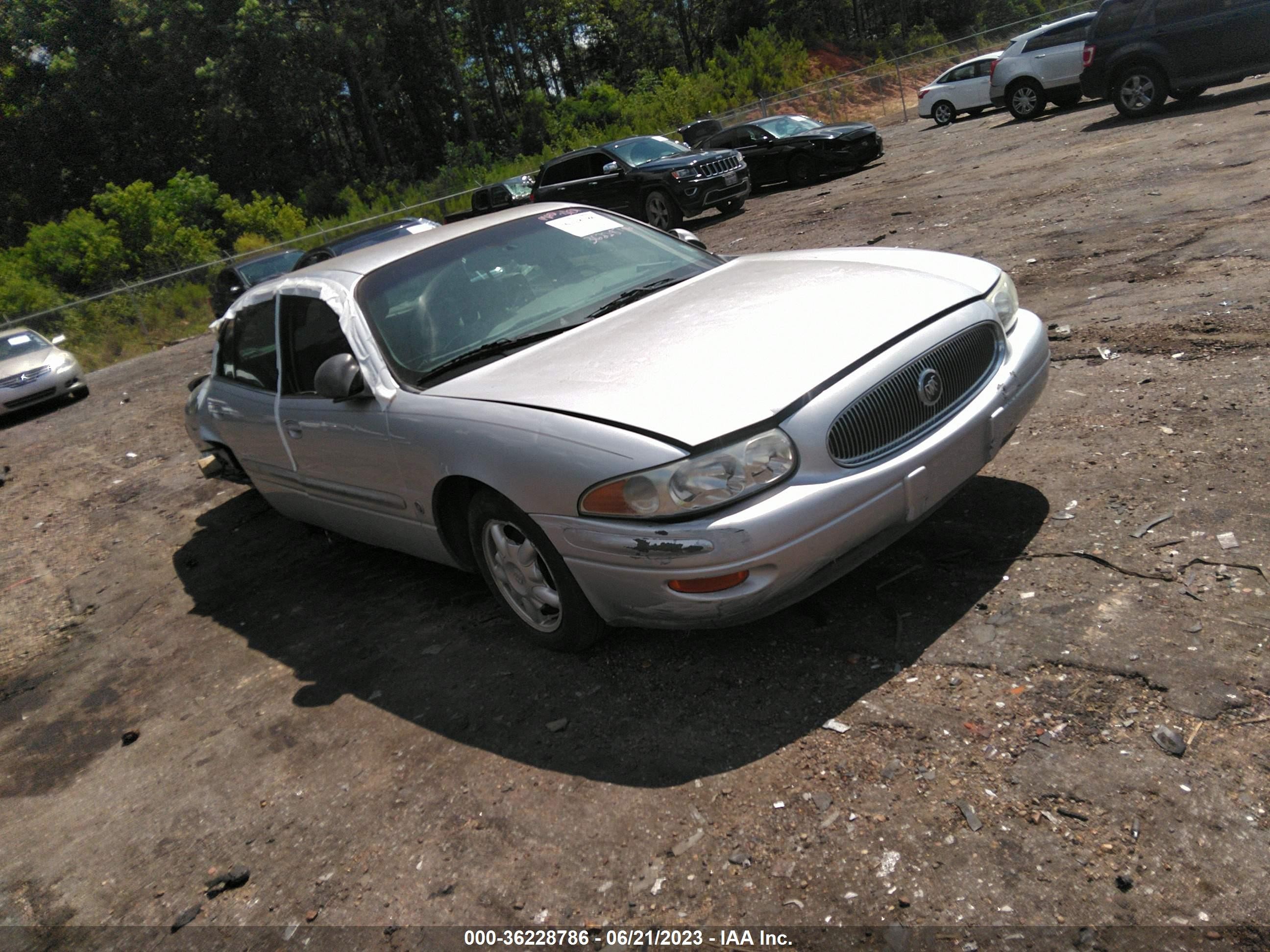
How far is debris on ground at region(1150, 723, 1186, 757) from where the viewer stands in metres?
2.71

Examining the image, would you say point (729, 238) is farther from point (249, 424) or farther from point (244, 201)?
point (244, 201)

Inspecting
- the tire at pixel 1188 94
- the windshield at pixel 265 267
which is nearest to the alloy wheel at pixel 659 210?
the windshield at pixel 265 267

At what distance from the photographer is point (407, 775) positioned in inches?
140

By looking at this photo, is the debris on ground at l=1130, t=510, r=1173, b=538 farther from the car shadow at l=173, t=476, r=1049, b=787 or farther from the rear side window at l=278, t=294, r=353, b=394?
the rear side window at l=278, t=294, r=353, b=394

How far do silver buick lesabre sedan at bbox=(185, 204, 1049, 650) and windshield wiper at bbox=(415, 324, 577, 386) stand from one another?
1cm

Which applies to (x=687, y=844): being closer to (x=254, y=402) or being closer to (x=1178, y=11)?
(x=254, y=402)

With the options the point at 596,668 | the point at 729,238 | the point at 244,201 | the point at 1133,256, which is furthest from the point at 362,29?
the point at 596,668

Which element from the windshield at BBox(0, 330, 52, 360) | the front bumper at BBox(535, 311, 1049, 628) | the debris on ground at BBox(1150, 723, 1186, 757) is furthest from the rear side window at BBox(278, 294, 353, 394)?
the windshield at BBox(0, 330, 52, 360)

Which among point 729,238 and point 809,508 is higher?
point 809,508

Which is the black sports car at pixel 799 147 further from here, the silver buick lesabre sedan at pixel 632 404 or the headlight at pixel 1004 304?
the headlight at pixel 1004 304

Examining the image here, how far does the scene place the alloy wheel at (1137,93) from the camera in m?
14.1

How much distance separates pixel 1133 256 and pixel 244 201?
2042 inches

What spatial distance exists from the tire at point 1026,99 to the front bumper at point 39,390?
57.6 ft

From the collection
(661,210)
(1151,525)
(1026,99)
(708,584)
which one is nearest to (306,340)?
(708,584)
